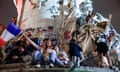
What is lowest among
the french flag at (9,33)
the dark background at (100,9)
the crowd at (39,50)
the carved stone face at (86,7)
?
the crowd at (39,50)

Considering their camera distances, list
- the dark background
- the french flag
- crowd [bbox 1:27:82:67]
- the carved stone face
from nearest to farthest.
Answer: crowd [bbox 1:27:82:67] < the french flag < the carved stone face < the dark background

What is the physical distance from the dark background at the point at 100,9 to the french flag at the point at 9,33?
15.0 feet

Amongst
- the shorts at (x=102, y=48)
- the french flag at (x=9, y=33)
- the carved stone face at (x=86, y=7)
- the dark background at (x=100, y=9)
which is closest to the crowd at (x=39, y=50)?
the french flag at (x=9, y=33)

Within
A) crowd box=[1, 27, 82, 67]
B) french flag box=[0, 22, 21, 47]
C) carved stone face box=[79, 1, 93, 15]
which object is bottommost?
crowd box=[1, 27, 82, 67]

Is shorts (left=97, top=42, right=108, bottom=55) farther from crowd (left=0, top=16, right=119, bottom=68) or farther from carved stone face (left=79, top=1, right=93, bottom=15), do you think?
carved stone face (left=79, top=1, right=93, bottom=15)

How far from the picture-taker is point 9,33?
20969 mm

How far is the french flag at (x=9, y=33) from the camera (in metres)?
20.8

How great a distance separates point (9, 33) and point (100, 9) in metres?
6.19

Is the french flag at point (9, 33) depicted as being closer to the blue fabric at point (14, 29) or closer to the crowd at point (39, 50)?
the blue fabric at point (14, 29)

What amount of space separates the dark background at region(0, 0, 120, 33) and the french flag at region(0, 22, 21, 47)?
4.57 m

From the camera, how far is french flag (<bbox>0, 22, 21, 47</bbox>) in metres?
20.8

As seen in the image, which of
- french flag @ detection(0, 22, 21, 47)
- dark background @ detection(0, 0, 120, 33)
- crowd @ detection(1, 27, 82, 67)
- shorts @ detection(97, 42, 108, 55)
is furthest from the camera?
dark background @ detection(0, 0, 120, 33)

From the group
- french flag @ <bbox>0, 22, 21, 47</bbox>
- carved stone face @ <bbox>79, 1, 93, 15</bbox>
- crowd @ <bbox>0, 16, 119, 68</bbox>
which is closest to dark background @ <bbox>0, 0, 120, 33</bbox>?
carved stone face @ <bbox>79, 1, 93, 15</bbox>

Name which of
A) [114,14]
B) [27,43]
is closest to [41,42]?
[27,43]
